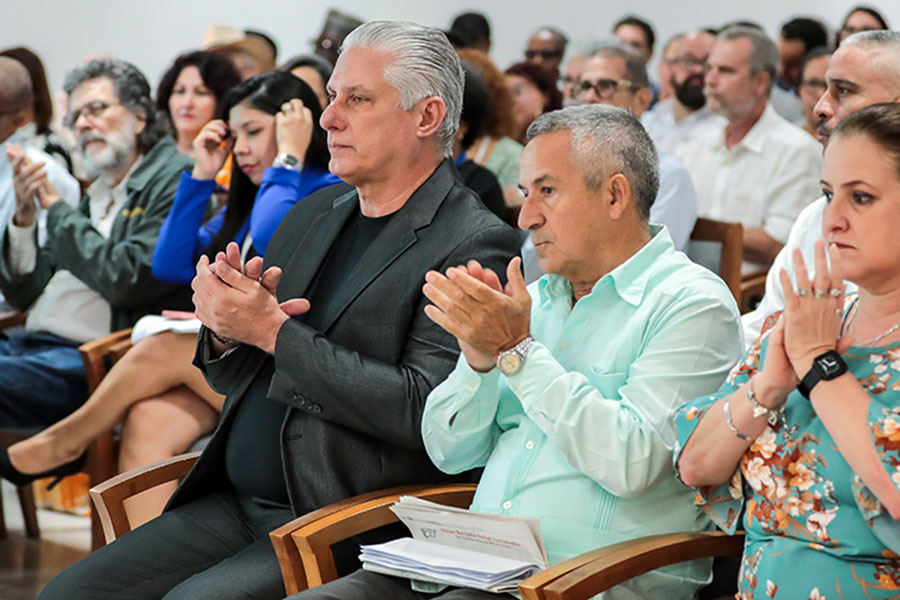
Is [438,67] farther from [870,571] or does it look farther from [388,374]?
[870,571]

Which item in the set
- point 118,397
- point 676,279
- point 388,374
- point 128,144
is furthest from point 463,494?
point 128,144

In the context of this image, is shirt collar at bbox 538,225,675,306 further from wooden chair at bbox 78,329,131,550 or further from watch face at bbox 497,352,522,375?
wooden chair at bbox 78,329,131,550

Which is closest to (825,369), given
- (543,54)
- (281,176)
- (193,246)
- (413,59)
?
(413,59)

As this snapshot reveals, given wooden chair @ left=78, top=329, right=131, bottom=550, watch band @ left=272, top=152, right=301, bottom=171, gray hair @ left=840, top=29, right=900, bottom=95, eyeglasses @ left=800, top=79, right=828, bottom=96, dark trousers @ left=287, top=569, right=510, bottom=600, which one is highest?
gray hair @ left=840, top=29, right=900, bottom=95

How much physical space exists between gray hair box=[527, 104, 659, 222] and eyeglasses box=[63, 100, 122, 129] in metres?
2.50

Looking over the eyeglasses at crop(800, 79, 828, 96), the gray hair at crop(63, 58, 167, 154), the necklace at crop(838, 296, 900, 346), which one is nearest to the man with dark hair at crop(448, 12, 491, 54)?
the eyeglasses at crop(800, 79, 828, 96)

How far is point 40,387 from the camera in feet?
12.5

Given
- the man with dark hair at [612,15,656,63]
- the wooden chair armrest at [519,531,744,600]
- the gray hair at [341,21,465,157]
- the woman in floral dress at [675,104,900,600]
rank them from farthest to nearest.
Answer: the man with dark hair at [612,15,656,63] → the gray hair at [341,21,465,157] → the wooden chair armrest at [519,531,744,600] → the woman in floral dress at [675,104,900,600]

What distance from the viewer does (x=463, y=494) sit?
92.7 inches

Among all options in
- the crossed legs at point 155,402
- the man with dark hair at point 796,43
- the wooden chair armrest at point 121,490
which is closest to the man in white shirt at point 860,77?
the wooden chair armrest at point 121,490

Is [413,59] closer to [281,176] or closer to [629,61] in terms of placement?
[281,176]

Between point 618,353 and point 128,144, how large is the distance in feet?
8.69

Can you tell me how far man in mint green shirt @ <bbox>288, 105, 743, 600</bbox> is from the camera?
1.98 m

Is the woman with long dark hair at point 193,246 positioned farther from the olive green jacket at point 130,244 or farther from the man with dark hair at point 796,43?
the man with dark hair at point 796,43
